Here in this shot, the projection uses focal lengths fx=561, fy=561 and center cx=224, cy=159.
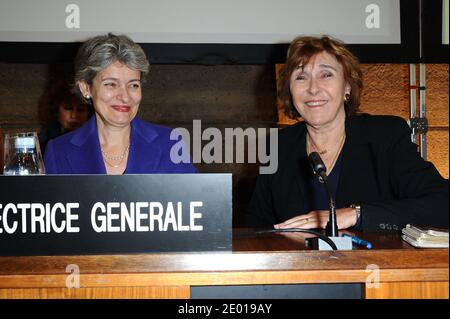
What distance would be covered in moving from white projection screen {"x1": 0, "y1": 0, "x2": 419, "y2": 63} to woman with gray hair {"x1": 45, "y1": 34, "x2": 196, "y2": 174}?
3.91 feet

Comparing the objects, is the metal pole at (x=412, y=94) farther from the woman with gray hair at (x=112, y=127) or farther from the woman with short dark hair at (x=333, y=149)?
the woman with gray hair at (x=112, y=127)

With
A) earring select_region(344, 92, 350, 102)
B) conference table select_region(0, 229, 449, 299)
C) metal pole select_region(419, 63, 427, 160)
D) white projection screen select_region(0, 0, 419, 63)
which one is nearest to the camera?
conference table select_region(0, 229, 449, 299)

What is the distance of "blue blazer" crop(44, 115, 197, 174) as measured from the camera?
→ 2.14 meters

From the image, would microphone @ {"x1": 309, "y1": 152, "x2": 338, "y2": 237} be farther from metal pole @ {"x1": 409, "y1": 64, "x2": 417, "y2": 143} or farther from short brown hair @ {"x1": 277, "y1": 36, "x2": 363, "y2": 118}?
metal pole @ {"x1": 409, "y1": 64, "x2": 417, "y2": 143}

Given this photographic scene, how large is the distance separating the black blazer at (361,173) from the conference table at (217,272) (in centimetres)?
65

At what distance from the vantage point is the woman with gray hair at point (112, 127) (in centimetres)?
215

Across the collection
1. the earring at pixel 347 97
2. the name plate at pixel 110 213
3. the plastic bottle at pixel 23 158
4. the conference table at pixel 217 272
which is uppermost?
the earring at pixel 347 97

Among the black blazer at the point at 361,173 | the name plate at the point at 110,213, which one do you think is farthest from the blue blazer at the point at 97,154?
the name plate at the point at 110,213

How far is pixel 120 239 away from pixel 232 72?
120 inches

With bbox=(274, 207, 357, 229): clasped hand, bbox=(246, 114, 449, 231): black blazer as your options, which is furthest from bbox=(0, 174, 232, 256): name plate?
bbox=(246, 114, 449, 231): black blazer

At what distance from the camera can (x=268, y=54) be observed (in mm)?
3393

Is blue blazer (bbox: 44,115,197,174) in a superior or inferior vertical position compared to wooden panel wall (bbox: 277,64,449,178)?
inferior
